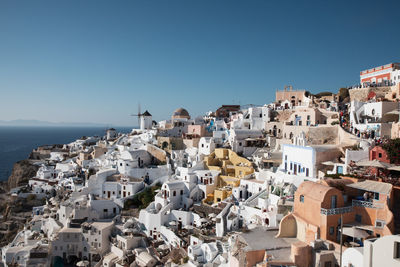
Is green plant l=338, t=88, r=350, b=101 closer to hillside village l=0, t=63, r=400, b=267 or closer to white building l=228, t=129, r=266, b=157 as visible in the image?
hillside village l=0, t=63, r=400, b=267

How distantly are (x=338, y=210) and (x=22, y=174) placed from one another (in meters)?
51.5

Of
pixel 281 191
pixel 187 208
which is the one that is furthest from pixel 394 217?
pixel 187 208

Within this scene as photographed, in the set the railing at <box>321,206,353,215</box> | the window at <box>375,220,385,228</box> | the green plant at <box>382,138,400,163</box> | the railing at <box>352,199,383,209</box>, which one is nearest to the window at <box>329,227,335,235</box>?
the railing at <box>321,206,353,215</box>

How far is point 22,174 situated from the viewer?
169 feet

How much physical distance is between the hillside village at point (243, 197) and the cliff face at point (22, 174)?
23.6 feet

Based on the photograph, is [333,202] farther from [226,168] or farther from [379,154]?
[226,168]

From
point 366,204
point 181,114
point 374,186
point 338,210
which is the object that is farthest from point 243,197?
point 181,114

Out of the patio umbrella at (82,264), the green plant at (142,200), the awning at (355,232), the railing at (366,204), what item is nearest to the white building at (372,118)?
the railing at (366,204)

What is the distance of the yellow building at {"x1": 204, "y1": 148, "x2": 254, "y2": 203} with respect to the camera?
1125 inches

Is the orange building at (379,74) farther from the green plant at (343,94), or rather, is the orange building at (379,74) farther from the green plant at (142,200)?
the green plant at (142,200)

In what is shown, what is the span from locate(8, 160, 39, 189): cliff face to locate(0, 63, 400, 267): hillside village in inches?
283

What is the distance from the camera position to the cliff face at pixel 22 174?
50.3 metres

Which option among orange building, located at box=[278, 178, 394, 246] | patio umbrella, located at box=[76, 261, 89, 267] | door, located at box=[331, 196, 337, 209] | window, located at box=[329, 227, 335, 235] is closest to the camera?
orange building, located at box=[278, 178, 394, 246]

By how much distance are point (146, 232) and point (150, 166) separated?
1162cm
